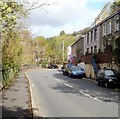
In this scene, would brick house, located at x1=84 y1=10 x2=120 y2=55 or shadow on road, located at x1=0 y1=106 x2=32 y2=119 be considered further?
brick house, located at x1=84 y1=10 x2=120 y2=55

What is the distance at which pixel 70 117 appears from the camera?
13.5 metres

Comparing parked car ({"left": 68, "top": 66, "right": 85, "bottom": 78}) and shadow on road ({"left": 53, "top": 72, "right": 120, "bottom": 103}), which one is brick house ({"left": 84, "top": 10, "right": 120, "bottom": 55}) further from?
shadow on road ({"left": 53, "top": 72, "right": 120, "bottom": 103})

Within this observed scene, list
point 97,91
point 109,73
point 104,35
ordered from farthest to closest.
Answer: point 104,35, point 109,73, point 97,91

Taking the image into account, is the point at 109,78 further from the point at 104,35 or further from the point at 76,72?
the point at 104,35

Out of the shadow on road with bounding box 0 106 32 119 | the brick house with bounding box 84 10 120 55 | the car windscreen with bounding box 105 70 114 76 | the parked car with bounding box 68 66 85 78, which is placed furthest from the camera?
the parked car with bounding box 68 66 85 78

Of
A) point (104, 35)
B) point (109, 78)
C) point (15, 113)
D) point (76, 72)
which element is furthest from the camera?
point (76, 72)

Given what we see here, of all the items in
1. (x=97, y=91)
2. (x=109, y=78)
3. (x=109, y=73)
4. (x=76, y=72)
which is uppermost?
(x=109, y=73)

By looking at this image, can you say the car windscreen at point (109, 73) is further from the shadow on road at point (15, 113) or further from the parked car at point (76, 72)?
the shadow on road at point (15, 113)

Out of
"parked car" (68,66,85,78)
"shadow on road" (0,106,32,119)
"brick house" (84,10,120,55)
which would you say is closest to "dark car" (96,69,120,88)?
"brick house" (84,10,120,55)

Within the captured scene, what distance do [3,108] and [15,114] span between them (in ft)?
5.73

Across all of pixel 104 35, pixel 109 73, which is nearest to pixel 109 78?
pixel 109 73

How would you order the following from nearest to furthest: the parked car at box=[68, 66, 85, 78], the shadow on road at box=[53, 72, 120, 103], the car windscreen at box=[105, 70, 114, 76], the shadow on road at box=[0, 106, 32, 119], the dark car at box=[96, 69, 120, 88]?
the shadow on road at box=[0, 106, 32, 119], the shadow on road at box=[53, 72, 120, 103], the dark car at box=[96, 69, 120, 88], the car windscreen at box=[105, 70, 114, 76], the parked car at box=[68, 66, 85, 78]

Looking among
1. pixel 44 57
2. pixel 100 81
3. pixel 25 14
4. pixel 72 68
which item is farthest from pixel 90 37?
pixel 44 57

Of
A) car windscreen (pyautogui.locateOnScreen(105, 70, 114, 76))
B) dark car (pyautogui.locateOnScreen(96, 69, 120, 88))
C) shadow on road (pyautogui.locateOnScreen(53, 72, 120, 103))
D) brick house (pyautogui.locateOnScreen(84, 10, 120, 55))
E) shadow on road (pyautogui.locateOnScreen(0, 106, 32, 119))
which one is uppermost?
brick house (pyautogui.locateOnScreen(84, 10, 120, 55))
